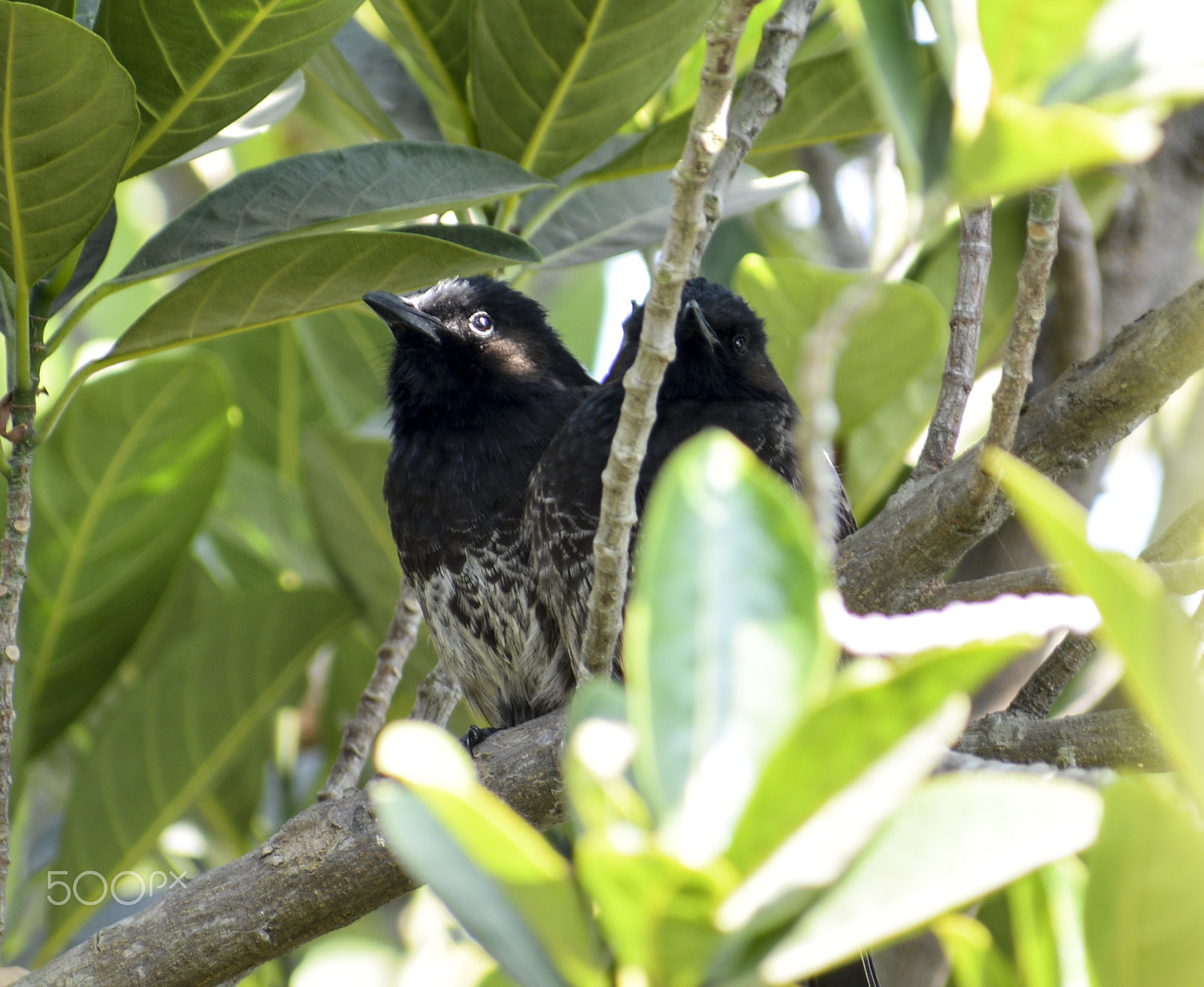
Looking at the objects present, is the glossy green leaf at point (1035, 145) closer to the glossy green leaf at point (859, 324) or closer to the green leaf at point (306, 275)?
the green leaf at point (306, 275)

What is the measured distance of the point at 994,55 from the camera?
65cm

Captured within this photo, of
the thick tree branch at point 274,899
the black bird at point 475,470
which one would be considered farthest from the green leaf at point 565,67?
the thick tree branch at point 274,899

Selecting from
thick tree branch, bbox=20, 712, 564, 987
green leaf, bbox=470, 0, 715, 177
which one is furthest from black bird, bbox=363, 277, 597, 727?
thick tree branch, bbox=20, 712, 564, 987

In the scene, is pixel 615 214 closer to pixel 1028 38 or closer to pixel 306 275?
pixel 306 275

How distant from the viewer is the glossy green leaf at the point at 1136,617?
61 cm

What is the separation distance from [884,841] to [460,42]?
196 centimetres

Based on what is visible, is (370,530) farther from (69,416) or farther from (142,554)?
(69,416)

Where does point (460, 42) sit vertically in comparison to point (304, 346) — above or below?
above

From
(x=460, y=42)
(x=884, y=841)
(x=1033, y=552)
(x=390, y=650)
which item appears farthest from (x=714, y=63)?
(x=1033, y=552)

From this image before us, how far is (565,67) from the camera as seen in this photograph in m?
2.09

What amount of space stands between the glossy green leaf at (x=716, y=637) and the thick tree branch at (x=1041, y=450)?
35.6 inches

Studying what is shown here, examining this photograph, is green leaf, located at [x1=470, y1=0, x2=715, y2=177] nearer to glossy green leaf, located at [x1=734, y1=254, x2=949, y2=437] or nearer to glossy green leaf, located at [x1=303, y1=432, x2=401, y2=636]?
glossy green leaf, located at [x1=734, y1=254, x2=949, y2=437]

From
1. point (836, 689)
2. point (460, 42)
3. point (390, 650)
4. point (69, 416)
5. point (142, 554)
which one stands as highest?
point (460, 42)

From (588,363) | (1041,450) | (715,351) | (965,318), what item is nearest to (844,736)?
(1041,450)
